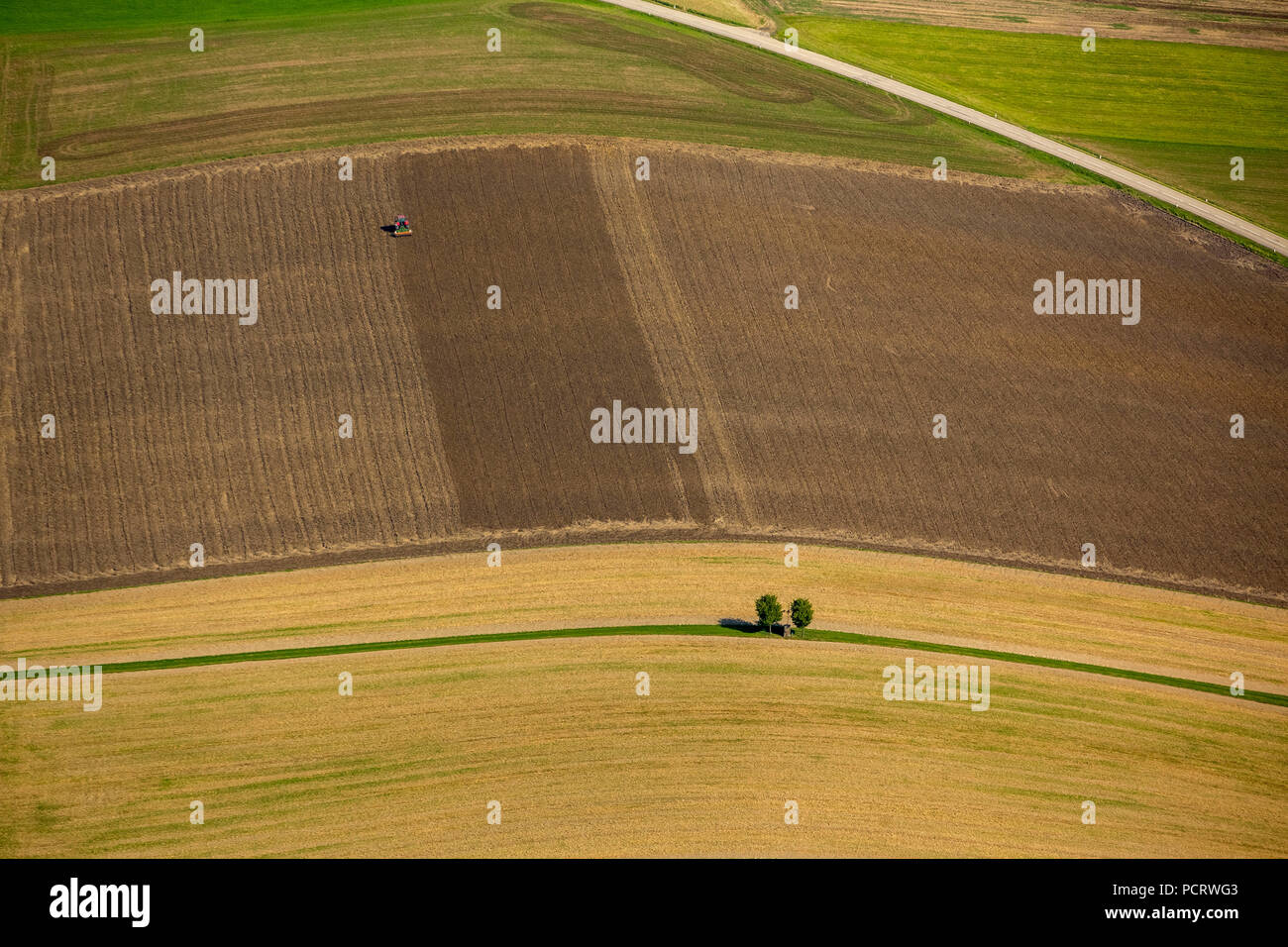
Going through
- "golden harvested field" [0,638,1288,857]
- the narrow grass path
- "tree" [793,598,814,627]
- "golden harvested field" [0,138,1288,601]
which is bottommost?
"golden harvested field" [0,638,1288,857]

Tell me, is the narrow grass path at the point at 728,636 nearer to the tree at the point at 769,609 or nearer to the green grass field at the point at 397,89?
the tree at the point at 769,609

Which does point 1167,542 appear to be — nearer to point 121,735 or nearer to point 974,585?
point 974,585

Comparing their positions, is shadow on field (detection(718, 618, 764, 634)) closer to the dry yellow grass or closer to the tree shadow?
the tree shadow

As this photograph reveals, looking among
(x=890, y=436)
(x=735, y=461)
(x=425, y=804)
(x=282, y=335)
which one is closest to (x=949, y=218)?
(x=890, y=436)

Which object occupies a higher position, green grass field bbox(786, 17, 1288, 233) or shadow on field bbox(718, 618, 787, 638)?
green grass field bbox(786, 17, 1288, 233)

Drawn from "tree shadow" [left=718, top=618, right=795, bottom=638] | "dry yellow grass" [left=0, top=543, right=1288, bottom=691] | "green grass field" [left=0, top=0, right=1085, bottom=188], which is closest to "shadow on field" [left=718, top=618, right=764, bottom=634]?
"tree shadow" [left=718, top=618, right=795, bottom=638]
